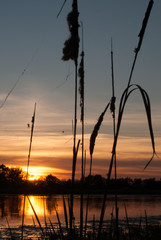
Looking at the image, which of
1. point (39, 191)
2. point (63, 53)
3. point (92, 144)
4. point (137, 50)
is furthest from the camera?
point (39, 191)

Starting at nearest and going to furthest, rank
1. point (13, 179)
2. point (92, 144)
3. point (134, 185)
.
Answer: point (92, 144)
point (13, 179)
point (134, 185)

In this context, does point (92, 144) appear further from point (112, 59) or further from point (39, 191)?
point (39, 191)

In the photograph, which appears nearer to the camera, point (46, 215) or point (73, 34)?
point (73, 34)

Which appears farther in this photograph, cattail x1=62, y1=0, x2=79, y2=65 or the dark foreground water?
the dark foreground water

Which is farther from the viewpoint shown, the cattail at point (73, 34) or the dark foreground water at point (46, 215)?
the dark foreground water at point (46, 215)

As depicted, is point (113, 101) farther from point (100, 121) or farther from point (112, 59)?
point (100, 121)

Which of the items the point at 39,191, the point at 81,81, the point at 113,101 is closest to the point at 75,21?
the point at 81,81

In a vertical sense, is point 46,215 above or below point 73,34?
below

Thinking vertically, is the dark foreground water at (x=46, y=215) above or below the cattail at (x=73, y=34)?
below

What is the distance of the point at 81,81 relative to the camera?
3.01m

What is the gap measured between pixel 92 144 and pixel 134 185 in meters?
91.0

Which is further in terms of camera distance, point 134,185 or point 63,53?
point 134,185

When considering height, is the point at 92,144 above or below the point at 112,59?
below

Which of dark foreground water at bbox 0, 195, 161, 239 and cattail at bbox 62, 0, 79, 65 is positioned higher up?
cattail at bbox 62, 0, 79, 65
